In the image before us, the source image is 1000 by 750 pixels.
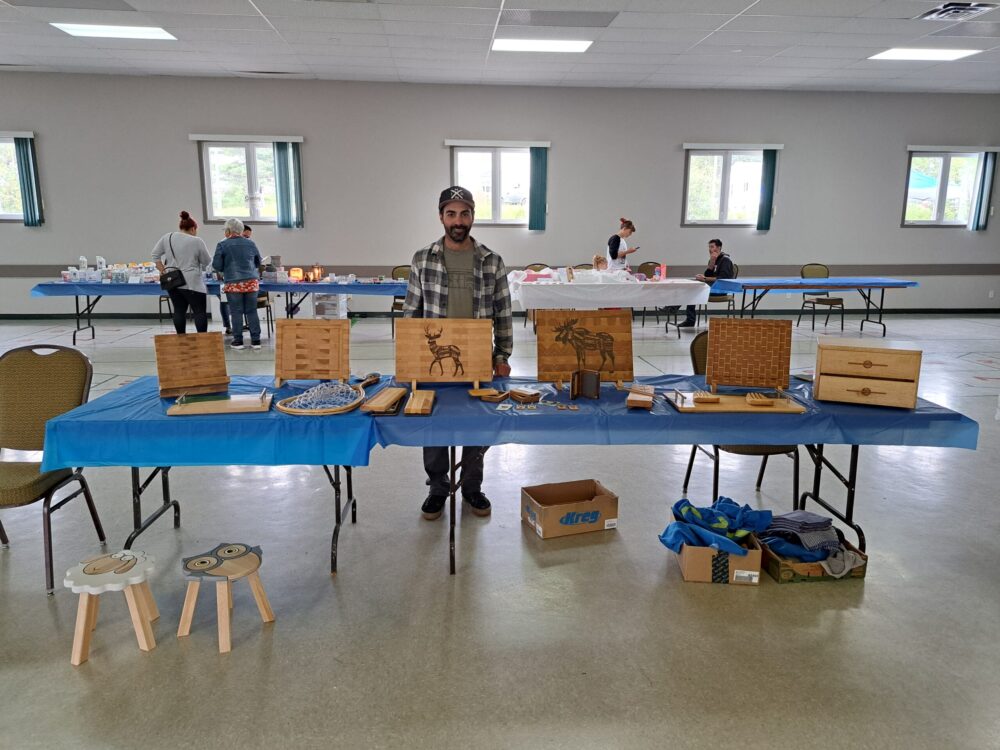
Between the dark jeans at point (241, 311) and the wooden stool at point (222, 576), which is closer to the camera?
the wooden stool at point (222, 576)

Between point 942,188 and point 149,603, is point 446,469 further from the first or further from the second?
point 942,188

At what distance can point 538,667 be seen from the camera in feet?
7.22

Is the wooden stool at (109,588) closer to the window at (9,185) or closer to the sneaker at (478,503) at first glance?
the sneaker at (478,503)

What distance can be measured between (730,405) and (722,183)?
9.07 meters

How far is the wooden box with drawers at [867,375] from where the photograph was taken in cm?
259

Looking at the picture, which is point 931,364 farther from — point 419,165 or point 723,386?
point 419,165

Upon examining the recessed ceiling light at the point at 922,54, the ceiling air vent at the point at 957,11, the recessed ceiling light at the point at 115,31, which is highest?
the recessed ceiling light at the point at 922,54

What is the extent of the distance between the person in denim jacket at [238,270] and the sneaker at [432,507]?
204 inches

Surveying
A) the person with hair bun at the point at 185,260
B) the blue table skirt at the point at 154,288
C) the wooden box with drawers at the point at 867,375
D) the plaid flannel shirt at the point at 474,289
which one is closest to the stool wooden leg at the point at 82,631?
the plaid flannel shirt at the point at 474,289

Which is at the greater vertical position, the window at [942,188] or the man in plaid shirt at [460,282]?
the window at [942,188]

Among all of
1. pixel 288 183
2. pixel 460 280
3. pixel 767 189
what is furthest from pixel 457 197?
pixel 767 189

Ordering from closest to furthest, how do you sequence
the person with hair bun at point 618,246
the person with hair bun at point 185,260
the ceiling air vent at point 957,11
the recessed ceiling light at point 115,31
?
the ceiling air vent at point 957,11
the person with hair bun at point 185,260
the recessed ceiling light at point 115,31
the person with hair bun at point 618,246

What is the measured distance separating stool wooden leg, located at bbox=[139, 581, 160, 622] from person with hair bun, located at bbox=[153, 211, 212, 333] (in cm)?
504

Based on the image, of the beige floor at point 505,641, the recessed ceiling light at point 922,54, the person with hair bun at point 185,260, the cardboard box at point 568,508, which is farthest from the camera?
the recessed ceiling light at point 922,54
